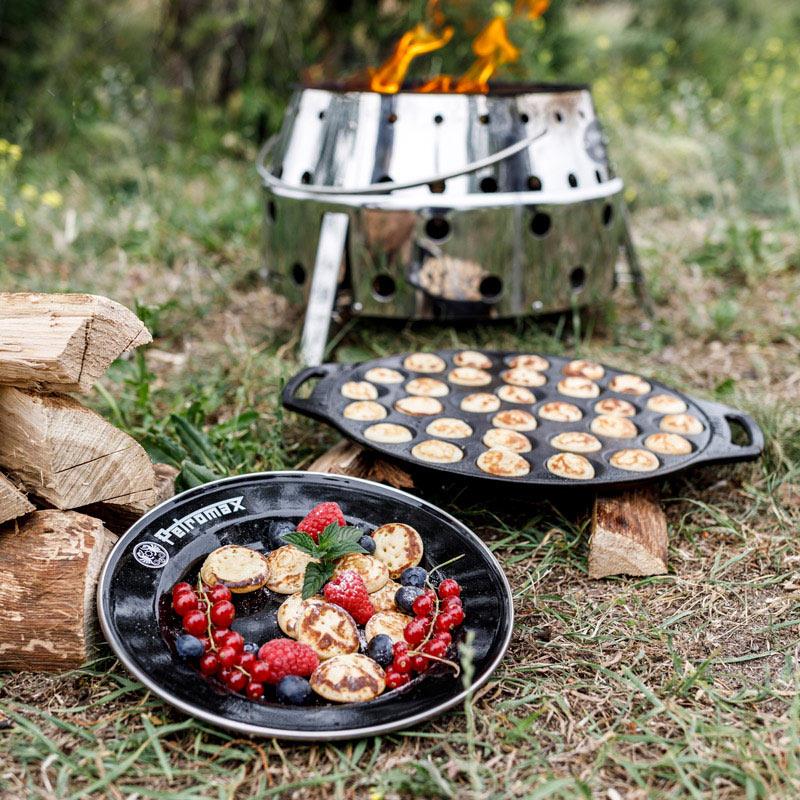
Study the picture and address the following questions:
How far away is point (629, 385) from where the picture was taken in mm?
2861

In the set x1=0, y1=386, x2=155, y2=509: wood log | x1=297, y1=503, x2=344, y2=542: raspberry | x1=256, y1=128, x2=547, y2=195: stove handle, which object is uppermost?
x1=256, y1=128, x2=547, y2=195: stove handle

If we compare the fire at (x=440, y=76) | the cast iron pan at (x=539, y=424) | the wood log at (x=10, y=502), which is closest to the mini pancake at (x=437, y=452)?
the cast iron pan at (x=539, y=424)

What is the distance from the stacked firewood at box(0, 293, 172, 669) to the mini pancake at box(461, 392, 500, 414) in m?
1.08

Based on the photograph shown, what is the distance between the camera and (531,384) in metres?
2.86

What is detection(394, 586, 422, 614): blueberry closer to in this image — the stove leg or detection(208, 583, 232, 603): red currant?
detection(208, 583, 232, 603): red currant

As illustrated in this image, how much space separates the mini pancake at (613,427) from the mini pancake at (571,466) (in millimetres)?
200

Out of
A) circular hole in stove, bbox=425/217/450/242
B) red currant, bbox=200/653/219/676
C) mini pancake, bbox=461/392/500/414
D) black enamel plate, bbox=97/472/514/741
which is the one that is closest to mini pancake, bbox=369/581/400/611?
black enamel plate, bbox=97/472/514/741

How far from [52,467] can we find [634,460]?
4.95 feet

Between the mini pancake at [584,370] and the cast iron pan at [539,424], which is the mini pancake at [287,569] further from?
the mini pancake at [584,370]

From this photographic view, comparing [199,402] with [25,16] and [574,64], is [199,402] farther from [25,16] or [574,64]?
[574,64]

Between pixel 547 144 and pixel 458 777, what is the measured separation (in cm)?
235

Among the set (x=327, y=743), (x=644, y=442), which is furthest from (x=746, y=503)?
(x=327, y=743)

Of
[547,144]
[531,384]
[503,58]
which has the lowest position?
[531,384]

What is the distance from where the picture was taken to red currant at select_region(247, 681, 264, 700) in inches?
65.7
